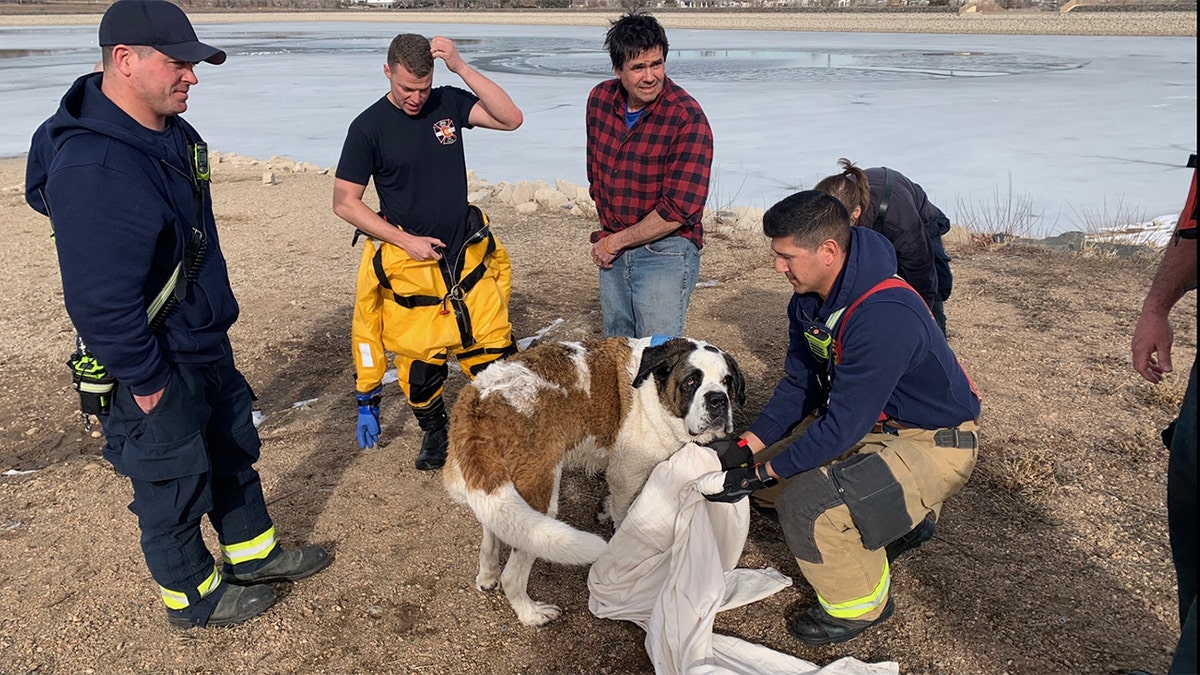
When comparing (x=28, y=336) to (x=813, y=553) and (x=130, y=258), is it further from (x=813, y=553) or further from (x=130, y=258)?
(x=813, y=553)

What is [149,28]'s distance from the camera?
2.96 metres

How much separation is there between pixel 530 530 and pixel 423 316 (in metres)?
1.87

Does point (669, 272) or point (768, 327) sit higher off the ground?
point (669, 272)

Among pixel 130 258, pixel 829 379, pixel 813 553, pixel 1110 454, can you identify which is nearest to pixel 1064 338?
pixel 1110 454

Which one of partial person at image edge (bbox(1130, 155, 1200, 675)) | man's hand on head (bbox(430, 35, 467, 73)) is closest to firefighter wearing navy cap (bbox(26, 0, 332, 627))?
man's hand on head (bbox(430, 35, 467, 73))

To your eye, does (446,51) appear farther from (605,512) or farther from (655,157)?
(605,512)

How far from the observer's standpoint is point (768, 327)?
285 inches

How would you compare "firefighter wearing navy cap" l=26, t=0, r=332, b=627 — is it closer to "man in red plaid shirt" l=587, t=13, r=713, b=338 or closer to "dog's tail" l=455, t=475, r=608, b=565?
"dog's tail" l=455, t=475, r=608, b=565

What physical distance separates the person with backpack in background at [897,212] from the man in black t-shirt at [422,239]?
80.5 inches

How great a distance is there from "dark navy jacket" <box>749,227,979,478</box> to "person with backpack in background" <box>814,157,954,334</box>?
1.00 meters

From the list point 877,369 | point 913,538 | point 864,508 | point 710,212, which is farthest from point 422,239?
point 710,212

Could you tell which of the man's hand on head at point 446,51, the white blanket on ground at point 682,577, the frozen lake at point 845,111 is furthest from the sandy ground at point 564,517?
the frozen lake at point 845,111

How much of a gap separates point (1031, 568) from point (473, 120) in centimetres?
398

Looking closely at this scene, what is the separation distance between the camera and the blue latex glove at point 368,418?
16.2 feet
